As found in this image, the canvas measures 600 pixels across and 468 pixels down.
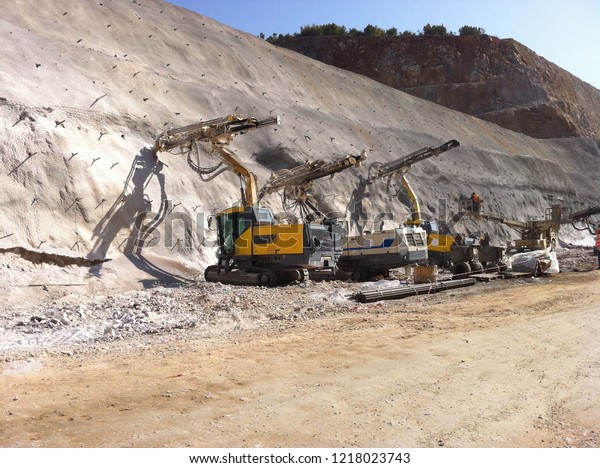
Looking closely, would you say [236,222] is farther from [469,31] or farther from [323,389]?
[469,31]

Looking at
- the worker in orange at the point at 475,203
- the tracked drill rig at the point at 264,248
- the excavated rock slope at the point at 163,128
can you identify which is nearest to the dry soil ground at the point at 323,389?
the tracked drill rig at the point at 264,248

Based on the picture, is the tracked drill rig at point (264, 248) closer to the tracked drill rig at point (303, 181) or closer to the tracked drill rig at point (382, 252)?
the tracked drill rig at point (382, 252)

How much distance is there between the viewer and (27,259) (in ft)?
49.7

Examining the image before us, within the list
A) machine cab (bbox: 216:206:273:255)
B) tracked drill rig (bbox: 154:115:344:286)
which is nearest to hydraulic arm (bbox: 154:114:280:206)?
tracked drill rig (bbox: 154:115:344:286)

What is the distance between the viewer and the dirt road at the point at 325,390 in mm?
4383

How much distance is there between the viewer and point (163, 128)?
76.5ft

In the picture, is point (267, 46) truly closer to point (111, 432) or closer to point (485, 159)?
point (485, 159)

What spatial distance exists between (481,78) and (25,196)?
65545 mm

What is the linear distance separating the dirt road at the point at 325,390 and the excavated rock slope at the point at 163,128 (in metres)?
10.5

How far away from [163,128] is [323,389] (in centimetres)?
1973

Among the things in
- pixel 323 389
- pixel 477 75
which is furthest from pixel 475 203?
pixel 477 75

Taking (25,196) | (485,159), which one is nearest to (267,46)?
(485,159)

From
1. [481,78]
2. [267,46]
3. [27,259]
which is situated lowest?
[27,259]

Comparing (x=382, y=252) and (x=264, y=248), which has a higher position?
(x=264, y=248)
